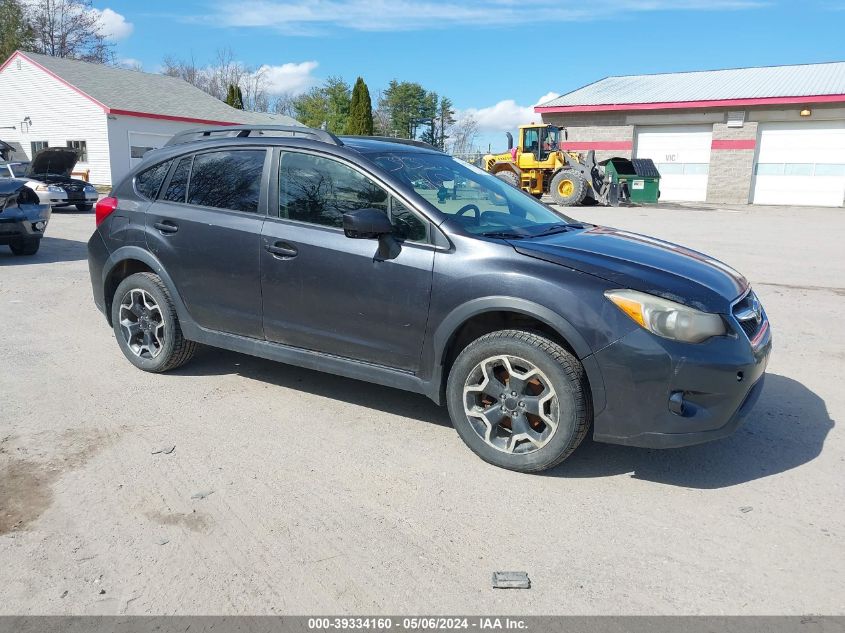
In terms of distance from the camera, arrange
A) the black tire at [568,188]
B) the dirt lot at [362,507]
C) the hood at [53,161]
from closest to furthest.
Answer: the dirt lot at [362,507] < the hood at [53,161] < the black tire at [568,188]

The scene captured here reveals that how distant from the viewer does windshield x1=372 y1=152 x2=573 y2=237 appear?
410 cm

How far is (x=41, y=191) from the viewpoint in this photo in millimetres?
17656

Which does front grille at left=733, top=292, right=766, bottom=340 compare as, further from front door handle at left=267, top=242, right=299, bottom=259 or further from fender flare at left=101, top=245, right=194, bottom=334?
fender flare at left=101, top=245, right=194, bottom=334

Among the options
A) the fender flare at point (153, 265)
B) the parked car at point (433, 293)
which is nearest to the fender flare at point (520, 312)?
the parked car at point (433, 293)

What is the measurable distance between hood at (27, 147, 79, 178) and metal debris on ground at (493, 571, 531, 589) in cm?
1842

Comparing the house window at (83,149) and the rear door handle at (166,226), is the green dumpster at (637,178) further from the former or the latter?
the rear door handle at (166,226)

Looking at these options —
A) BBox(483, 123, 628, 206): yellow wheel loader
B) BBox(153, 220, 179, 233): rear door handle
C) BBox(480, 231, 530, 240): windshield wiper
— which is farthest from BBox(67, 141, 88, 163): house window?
BBox(480, 231, 530, 240): windshield wiper

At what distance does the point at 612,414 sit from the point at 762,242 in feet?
41.1

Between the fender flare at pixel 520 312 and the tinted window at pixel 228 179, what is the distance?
1.65 meters

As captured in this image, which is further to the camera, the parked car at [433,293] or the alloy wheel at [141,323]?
the alloy wheel at [141,323]

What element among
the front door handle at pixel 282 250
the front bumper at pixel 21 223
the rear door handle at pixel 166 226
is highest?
the rear door handle at pixel 166 226

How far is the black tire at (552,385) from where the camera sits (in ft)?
11.3

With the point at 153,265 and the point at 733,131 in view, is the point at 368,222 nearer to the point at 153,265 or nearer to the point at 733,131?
the point at 153,265

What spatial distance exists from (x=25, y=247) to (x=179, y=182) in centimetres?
721
